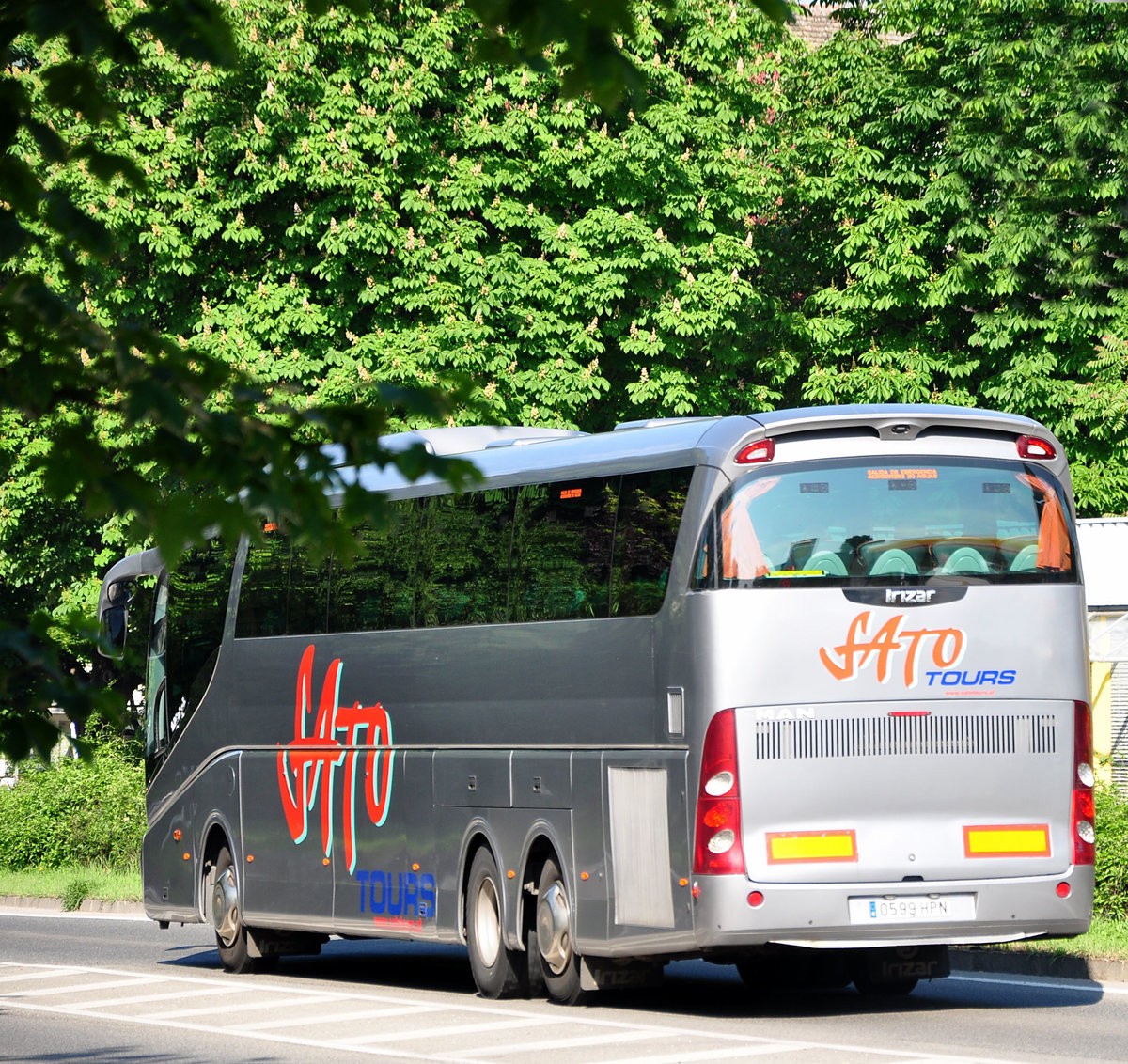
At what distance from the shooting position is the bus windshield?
13008 millimetres

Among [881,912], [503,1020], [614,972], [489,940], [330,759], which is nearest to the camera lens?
[881,912]

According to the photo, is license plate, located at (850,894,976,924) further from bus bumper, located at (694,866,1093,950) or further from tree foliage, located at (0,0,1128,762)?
tree foliage, located at (0,0,1128,762)

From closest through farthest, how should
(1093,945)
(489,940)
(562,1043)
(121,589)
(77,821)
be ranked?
(562,1043), (489,940), (1093,945), (121,589), (77,821)

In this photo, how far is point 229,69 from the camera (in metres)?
5.29

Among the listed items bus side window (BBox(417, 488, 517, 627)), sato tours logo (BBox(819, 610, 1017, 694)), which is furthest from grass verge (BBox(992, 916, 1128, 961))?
bus side window (BBox(417, 488, 517, 627))

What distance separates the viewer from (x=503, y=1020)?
13.5m

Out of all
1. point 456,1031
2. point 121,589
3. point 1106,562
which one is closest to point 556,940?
point 456,1031

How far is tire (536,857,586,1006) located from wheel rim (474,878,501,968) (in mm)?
484

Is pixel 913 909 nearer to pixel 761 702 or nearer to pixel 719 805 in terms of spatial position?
pixel 719 805

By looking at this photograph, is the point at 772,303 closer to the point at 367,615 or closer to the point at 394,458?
the point at 367,615

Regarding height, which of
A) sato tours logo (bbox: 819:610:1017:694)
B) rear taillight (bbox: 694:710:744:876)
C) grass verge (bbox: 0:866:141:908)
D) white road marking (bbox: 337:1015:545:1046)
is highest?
sato tours logo (bbox: 819:610:1017:694)

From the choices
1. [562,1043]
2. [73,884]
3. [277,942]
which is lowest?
[562,1043]

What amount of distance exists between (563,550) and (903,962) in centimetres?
354

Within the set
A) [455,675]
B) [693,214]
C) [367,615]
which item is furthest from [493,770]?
[693,214]
